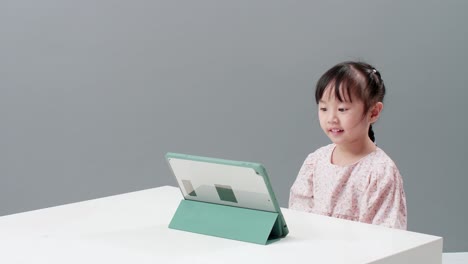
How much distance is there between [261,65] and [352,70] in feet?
→ 3.94

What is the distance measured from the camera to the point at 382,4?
141 inches

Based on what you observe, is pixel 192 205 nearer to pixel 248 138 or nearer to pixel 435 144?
pixel 248 138

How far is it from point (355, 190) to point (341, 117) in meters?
0.21

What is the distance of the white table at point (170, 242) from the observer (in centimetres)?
172

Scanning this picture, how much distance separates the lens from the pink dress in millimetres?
2262

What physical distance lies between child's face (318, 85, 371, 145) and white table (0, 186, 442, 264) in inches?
11.1

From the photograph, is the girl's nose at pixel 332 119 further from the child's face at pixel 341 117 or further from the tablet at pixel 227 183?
the tablet at pixel 227 183

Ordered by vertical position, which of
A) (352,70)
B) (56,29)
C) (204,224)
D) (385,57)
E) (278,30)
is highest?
(56,29)

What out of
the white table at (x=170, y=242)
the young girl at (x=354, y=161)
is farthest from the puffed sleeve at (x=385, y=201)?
the white table at (x=170, y=242)

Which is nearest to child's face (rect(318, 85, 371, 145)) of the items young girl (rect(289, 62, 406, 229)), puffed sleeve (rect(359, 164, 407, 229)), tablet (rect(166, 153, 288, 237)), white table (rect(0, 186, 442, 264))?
young girl (rect(289, 62, 406, 229))

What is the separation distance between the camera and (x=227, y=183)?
6.22 feet

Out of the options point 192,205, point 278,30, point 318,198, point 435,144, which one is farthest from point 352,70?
point 435,144

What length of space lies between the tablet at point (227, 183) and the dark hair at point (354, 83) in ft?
1.68

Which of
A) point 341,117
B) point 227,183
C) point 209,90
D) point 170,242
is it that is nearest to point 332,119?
point 341,117
